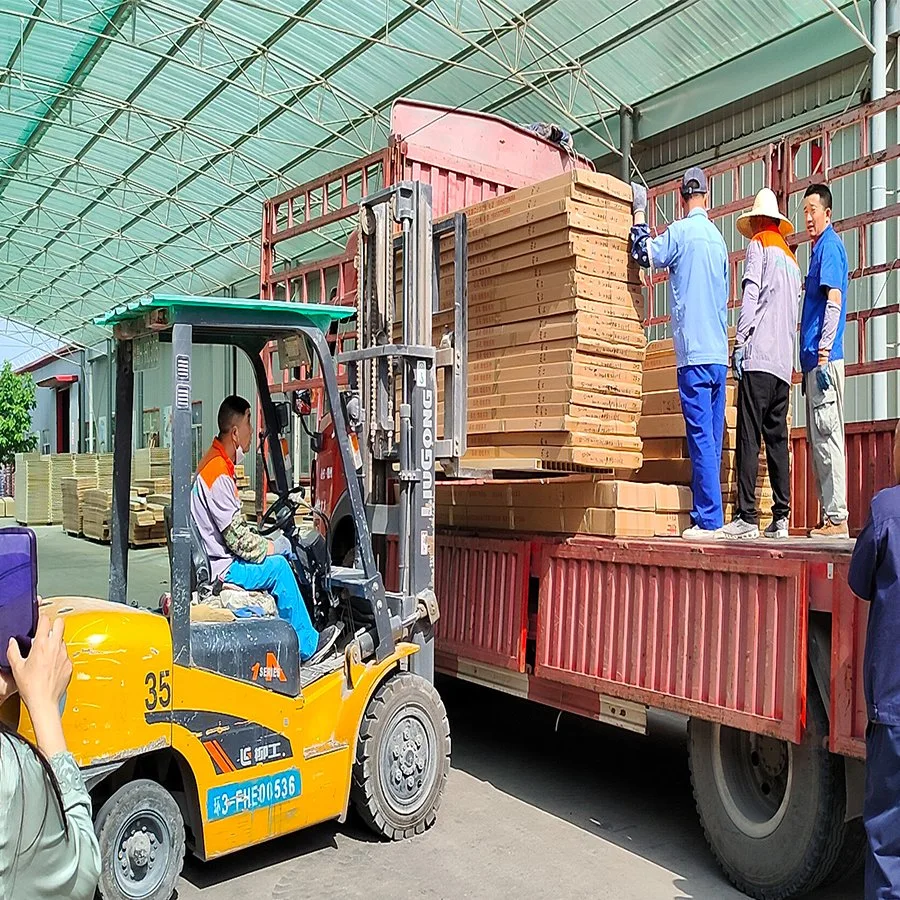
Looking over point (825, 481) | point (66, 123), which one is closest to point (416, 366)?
point (825, 481)

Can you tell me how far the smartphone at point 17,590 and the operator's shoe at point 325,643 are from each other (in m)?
2.17

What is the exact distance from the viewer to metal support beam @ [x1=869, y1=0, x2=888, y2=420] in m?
9.40

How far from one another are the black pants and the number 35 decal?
10.2 ft

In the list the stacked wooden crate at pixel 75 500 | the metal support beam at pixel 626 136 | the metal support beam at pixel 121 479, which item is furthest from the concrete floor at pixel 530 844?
the stacked wooden crate at pixel 75 500

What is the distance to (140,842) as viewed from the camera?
3.82m

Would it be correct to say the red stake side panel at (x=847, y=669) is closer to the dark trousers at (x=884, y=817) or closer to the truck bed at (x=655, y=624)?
the truck bed at (x=655, y=624)

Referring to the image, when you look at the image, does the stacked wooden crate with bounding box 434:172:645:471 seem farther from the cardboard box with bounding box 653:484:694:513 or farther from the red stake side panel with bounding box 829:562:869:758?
the red stake side panel with bounding box 829:562:869:758

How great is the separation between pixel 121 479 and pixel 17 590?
2573 mm

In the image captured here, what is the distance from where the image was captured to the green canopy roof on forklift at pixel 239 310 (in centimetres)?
414

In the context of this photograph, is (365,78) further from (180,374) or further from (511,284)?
(180,374)

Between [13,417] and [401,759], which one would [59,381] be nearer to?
[13,417]

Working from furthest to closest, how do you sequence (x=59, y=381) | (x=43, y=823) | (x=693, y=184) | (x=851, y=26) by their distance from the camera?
1. (x=59, y=381)
2. (x=851, y=26)
3. (x=693, y=184)
4. (x=43, y=823)

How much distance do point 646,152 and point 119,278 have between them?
24197 mm

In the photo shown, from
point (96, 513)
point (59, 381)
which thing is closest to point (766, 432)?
point (96, 513)
